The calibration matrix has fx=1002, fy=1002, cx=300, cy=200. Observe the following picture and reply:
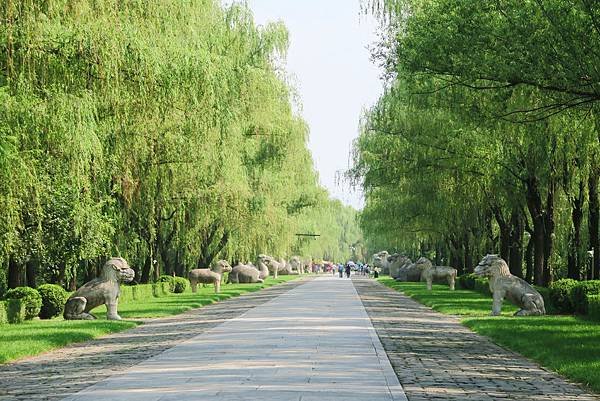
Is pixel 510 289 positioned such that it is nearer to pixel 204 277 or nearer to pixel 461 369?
pixel 461 369

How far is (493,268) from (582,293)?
225cm

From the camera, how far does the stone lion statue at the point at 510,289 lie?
24.3m

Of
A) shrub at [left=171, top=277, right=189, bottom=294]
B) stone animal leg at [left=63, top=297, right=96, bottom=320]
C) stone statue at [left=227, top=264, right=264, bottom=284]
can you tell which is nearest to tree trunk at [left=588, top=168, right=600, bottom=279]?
stone animal leg at [left=63, top=297, right=96, bottom=320]

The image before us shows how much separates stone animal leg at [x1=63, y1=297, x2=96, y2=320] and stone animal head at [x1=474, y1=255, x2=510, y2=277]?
31.8ft

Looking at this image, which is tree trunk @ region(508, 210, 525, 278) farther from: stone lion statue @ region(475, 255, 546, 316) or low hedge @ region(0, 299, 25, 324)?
low hedge @ region(0, 299, 25, 324)

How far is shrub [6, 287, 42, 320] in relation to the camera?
80.9 ft

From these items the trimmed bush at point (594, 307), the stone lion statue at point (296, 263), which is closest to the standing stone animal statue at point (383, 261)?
the stone lion statue at point (296, 263)

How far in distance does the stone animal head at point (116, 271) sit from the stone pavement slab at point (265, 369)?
4.60 m

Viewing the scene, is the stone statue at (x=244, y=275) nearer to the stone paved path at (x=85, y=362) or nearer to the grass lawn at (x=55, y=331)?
the grass lawn at (x=55, y=331)

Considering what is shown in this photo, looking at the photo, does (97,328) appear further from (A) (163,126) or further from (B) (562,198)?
(B) (562,198)

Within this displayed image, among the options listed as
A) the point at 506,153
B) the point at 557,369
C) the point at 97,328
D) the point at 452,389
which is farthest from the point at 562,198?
the point at 452,389

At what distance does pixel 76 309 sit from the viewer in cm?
2406

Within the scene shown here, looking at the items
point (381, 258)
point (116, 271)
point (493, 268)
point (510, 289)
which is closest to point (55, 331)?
point (116, 271)

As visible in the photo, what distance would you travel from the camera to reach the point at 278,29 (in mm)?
40594
